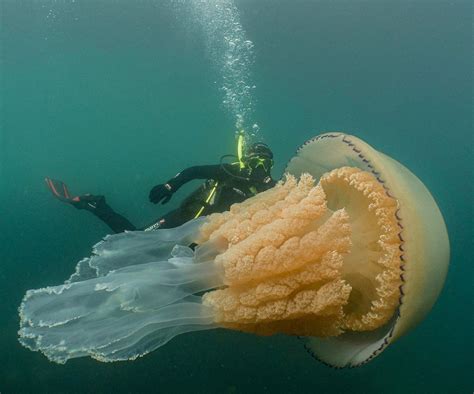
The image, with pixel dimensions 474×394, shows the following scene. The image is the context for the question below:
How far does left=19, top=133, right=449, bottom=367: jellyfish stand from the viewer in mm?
2145

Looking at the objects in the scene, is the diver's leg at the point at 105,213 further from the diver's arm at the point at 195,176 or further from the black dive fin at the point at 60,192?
the diver's arm at the point at 195,176

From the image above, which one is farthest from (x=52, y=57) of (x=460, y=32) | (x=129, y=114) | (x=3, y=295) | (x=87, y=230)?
(x=460, y=32)

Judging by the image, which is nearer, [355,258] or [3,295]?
[355,258]

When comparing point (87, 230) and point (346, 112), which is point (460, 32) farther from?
point (87, 230)

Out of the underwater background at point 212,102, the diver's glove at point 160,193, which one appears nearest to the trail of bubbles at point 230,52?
the underwater background at point 212,102

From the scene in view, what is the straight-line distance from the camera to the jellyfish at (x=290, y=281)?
84.4 inches

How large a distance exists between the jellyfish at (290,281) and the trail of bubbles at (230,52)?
2021cm

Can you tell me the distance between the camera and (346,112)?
116ft

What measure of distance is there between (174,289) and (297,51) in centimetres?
2999

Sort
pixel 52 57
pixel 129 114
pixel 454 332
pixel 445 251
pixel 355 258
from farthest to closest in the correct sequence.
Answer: pixel 129 114
pixel 52 57
pixel 454 332
pixel 355 258
pixel 445 251

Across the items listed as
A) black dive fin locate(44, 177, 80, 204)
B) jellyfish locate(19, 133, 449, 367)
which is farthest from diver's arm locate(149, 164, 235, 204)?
black dive fin locate(44, 177, 80, 204)

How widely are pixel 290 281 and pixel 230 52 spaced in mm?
28181

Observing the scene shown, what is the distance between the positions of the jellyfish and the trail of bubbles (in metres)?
20.2

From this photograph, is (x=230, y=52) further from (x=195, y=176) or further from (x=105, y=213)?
(x=195, y=176)
